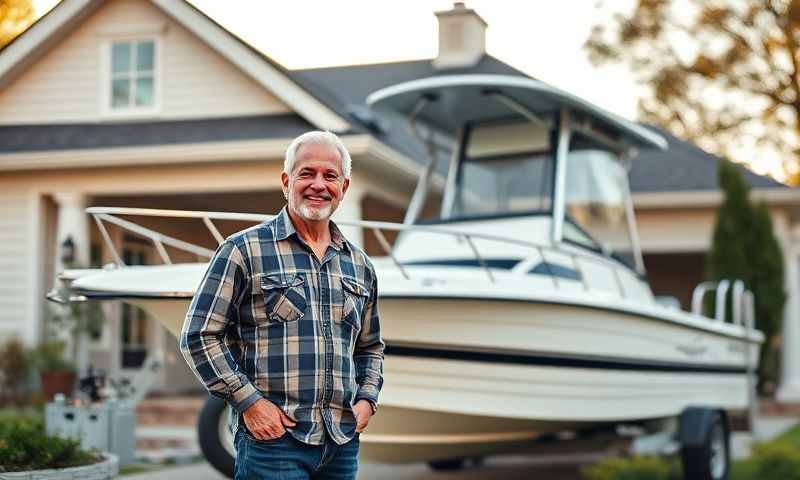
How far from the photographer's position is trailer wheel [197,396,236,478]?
288 inches

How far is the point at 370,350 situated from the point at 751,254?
13.1m

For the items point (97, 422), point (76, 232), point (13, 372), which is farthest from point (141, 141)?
point (97, 422)

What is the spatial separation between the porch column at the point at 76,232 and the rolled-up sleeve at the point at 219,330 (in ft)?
35.3

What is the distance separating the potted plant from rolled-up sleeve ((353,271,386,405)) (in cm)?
1023

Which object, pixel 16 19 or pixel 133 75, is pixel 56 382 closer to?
pixel 133 75

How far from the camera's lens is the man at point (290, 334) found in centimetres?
309

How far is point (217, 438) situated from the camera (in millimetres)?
7340

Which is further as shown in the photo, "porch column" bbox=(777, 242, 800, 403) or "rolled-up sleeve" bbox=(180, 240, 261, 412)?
"porch column" bbox=(777, 242, 800, 403)

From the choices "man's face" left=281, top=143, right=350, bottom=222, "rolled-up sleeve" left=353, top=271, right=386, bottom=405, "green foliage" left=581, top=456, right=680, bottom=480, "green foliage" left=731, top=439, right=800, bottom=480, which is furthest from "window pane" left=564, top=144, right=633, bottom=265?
"man's face" left=281, top=143, right=350, bottom=222

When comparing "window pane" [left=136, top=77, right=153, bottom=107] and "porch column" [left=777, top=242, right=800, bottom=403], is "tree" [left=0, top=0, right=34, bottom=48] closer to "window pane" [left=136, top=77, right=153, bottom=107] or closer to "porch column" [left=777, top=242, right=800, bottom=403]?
"window pane" [left=136, top=77, right=153, bottom=107]

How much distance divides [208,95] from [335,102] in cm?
167

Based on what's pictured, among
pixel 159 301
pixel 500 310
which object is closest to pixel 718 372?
pixel 500 310

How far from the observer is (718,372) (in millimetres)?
8906

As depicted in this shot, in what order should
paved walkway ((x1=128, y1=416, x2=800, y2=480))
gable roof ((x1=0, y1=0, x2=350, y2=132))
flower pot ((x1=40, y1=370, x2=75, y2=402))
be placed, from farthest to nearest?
gable roof ((x1=0, y1=0, x2=350, y2=132))
flower pot ((x1=40, y1=370, x2=75, y2=402))
paved walkway ((x1=128, y1=416, x2=800, y2=480))
